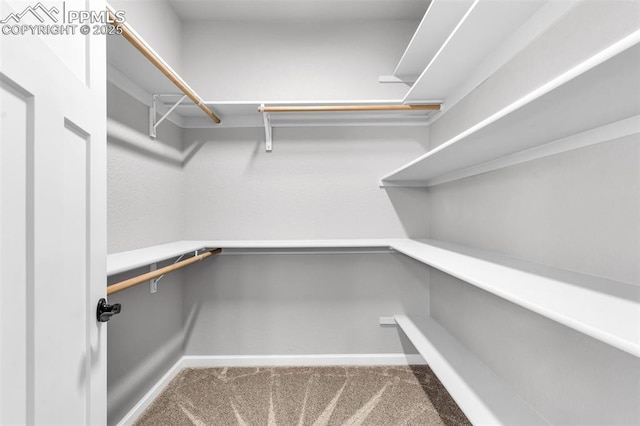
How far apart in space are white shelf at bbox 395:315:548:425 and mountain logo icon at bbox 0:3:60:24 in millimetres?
1473

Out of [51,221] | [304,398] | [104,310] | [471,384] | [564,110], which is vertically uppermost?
[564,110]

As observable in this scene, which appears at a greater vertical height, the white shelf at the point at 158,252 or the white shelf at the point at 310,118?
the white shelf at the point at 310,118

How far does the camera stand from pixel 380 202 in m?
2.03

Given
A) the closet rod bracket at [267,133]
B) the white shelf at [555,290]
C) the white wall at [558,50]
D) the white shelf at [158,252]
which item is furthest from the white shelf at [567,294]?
the closet rod bracket at [267,133]

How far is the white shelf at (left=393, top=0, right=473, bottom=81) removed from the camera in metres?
1.33

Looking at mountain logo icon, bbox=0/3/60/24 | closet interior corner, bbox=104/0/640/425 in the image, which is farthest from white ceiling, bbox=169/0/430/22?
mountain logo icon, bbox=0/3/60/24

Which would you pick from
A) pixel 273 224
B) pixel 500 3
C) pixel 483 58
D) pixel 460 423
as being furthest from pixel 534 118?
pixel 273 224

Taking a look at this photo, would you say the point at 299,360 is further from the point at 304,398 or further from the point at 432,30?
the point at 432,30

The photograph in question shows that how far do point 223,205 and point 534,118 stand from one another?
174cm

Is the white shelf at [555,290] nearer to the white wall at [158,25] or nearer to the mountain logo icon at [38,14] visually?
the mountain logo icon at [38,14]

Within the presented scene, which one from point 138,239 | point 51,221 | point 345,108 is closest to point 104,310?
point 51,221

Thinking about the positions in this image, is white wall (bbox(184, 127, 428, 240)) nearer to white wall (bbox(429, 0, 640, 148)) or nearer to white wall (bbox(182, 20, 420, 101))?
white wall (bbox(182, 20, 420, 101))

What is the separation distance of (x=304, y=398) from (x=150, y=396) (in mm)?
807

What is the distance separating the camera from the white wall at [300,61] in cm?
201
